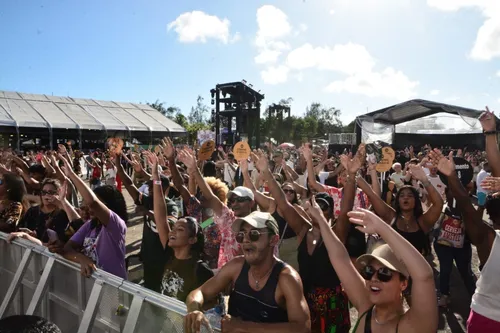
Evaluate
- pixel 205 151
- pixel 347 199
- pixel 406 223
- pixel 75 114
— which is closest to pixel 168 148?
pixel 205 151

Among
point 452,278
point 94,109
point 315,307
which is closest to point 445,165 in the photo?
point 315,307

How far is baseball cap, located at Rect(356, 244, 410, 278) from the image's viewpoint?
1731 millimetres

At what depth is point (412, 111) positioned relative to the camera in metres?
10.6

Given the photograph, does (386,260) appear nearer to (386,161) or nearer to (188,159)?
(188,159)

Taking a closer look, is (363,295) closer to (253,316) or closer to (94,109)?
(253,316)

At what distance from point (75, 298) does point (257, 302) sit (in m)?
1.59

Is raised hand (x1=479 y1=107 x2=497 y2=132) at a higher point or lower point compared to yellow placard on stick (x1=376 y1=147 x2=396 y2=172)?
higher

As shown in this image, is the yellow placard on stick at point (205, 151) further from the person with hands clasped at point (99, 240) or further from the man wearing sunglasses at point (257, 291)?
the man wearing sunglasses at point (257, 291)

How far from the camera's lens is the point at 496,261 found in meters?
2.17

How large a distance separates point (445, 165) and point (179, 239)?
2161 mm

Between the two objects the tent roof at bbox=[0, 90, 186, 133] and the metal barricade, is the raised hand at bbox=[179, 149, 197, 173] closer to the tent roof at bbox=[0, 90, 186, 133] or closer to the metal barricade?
the metal barricade

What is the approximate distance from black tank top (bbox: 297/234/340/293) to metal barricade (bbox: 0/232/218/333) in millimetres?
1151

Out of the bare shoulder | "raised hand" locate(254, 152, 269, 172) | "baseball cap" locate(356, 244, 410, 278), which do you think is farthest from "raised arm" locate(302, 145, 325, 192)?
"baseball cap" locate(356, 244, 410, 278)

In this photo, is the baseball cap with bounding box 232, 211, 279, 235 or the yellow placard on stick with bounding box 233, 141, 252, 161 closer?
the baseball cap with bounding box 232, 211, 279, 235
